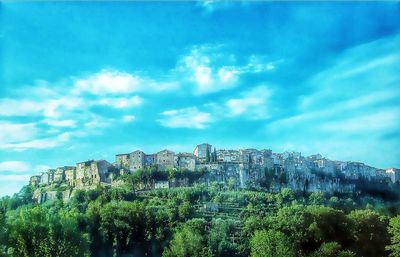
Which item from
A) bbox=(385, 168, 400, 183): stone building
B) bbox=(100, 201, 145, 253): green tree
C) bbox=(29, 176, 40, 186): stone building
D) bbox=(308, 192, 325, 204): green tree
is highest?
bbox=(29, 176, 40, 186): stone building

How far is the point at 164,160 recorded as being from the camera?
859 centimetres

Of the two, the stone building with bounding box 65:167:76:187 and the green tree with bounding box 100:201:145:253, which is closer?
the green tree with bounding box 100:201:145:253

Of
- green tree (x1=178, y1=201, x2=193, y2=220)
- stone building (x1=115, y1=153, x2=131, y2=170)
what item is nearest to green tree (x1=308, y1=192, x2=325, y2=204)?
green tree (x1=178, y1=201, x2=193, y2=220)

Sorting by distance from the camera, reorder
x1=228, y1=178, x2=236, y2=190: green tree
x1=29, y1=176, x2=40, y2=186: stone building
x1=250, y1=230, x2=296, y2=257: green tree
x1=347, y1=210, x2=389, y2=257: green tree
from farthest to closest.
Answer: x1=228, y1=178, x2=236, y2=190: green tree
x1=29, y1=176, x2=40, y2=186: stone building
x1=347, y1=210, x2=389, y2=257: green tree
x1=250, y1=230, x2=296, y2=257: green tree

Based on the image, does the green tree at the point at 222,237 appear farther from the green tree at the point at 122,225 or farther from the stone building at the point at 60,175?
the stone building at the point at 60,175

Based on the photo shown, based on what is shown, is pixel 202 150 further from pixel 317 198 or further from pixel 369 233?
pixel 317 198

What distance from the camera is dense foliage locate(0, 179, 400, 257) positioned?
14.5ft

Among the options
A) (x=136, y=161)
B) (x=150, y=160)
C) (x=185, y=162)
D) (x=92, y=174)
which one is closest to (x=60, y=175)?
(x=92, y=174)

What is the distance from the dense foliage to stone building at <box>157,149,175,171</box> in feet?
2.13

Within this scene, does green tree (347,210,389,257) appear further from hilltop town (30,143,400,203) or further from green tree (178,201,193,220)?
green tree (178,201,193,220)

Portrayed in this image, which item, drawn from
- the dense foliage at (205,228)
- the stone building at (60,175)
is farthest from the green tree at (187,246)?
the stone building at (60,175)

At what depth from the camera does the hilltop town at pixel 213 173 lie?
7.75 meters

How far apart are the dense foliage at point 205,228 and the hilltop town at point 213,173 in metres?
0.34

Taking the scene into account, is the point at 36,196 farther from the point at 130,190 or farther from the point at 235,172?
the point at 235,172
